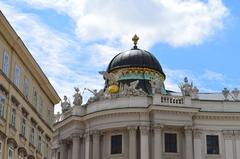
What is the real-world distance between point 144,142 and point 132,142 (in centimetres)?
106

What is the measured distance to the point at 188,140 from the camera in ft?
165

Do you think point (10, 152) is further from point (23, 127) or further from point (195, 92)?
point (195, 92)

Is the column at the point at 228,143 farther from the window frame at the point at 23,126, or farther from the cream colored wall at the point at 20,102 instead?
the window frame at the point at 23,126

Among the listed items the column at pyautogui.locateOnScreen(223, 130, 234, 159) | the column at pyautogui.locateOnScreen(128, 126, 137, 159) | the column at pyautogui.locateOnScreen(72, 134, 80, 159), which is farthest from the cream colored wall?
the column at pyautogui.locateOnScreen(223, 130, 234, 159)

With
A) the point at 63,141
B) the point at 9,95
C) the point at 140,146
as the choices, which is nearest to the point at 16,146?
the point at 9,95

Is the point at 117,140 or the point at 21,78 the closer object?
the point at 21,78

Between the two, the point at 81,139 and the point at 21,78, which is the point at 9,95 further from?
the point at 81,139

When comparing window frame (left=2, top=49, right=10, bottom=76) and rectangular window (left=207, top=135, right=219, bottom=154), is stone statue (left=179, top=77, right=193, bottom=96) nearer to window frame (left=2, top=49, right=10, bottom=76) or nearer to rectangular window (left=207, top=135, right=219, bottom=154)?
rectangular window (left=207, top=135, right=219, bottom=154)

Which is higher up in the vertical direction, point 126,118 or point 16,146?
point 126,118

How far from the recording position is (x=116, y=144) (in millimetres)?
51688

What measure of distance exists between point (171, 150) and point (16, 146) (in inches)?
875

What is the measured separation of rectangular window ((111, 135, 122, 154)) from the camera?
169ft

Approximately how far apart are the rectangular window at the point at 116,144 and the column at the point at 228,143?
9.42 meters

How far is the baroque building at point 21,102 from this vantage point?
2962cm
